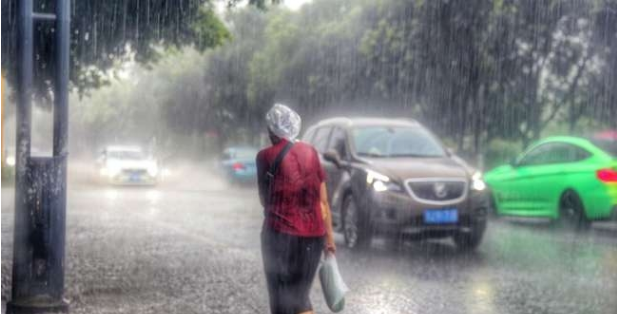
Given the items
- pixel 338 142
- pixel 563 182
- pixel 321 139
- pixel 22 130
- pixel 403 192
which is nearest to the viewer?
pixel 22 130

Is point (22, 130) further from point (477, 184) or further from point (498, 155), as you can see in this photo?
point (498, 155)

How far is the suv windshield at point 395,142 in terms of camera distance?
1345cm

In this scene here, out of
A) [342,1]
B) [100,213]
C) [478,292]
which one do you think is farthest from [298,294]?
[342,1]

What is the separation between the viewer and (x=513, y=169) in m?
16.6

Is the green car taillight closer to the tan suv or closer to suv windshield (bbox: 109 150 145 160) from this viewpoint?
the tan suv

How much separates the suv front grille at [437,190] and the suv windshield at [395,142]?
1.15m

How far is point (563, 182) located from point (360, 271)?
5966 mm

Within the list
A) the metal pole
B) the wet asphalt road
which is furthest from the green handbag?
the metal pole

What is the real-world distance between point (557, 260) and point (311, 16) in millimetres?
32117

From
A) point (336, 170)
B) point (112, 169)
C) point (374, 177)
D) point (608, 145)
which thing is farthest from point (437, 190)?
point (112, 169)

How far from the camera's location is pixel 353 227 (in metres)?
12.9

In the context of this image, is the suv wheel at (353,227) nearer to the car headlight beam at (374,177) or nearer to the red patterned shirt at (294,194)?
the car headlight beam at (374,177)

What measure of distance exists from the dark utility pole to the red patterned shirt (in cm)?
247

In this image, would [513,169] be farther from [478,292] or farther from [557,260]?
[478,292]
